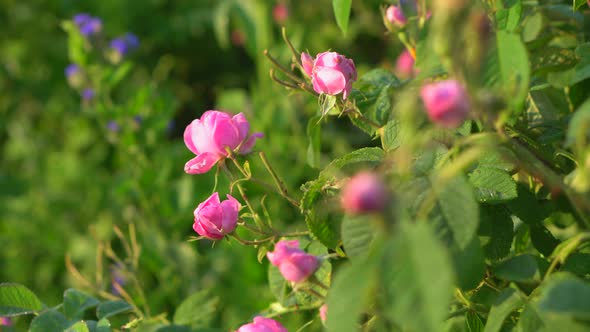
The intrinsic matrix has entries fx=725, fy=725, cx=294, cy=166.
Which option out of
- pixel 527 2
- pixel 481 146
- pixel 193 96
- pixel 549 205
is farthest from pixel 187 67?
pixel 481 146

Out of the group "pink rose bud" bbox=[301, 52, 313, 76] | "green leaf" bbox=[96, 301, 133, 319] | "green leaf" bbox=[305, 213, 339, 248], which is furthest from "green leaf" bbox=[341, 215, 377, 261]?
"green leaf" bbox=[96, 301, 133, 319]

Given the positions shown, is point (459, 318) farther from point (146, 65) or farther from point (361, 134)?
point (146, 65)

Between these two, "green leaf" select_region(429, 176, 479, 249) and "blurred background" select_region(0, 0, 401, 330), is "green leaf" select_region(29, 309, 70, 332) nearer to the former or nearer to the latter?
"blurred background" select_region(0, 0, 401, 330)

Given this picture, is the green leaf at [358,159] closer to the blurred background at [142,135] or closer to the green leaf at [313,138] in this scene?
the green leaf at [313,138]

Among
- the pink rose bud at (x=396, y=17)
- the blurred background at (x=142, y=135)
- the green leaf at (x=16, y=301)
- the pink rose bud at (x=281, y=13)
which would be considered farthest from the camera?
the pink rose bud at (x=281, y=13)

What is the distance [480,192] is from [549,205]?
0.14 meters

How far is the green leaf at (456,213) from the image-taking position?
54cm

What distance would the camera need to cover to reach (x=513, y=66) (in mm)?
564

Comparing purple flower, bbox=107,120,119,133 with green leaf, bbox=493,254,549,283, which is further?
purple flower, bbox=107,120,119,133

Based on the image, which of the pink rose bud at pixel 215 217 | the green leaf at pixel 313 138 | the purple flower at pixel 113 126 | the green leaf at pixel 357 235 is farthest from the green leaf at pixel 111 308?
the purple flower at pixel 113 126

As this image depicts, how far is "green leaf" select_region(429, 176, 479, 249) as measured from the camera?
54cm

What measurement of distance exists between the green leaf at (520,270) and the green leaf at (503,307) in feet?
0.04

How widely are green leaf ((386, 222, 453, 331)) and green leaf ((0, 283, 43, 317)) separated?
0.56m

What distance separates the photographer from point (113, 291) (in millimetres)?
1941
